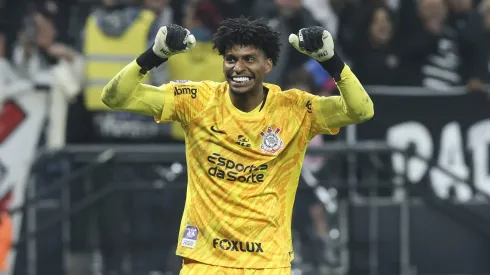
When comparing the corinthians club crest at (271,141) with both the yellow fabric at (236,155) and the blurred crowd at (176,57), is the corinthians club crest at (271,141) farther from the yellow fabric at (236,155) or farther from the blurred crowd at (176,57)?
the blurred crowd at (176,57)

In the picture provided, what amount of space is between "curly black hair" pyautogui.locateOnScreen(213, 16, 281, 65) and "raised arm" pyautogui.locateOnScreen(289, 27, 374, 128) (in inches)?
6.1

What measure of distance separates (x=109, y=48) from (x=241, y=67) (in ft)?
17.1

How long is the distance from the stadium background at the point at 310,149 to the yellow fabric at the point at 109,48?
14 mm

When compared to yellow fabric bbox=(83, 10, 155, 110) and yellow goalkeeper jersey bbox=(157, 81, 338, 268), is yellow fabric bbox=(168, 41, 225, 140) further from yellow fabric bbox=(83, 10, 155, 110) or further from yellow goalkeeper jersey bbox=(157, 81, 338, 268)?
yellow goalkeeper jersey bbox=(157, 81, 338, 268)

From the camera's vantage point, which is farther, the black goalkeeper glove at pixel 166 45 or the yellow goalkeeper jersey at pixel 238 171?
the yellow goalkeeper jersey at pixel 238 171

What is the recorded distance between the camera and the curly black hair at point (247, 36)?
20.5ft

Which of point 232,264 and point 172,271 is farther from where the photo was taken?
point 172,271

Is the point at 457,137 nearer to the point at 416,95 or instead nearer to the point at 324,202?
the point at 416,95

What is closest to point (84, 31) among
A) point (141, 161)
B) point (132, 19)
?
point (132, 19)

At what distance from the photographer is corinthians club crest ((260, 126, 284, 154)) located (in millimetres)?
6357

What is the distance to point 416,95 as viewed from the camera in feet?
39.1

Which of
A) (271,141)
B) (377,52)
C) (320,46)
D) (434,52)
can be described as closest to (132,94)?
(271,141)

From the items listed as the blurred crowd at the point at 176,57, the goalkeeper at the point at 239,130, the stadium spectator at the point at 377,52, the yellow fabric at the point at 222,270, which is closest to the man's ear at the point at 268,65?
the goalkeeper at the point at 239,130

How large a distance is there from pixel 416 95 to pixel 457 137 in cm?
63
